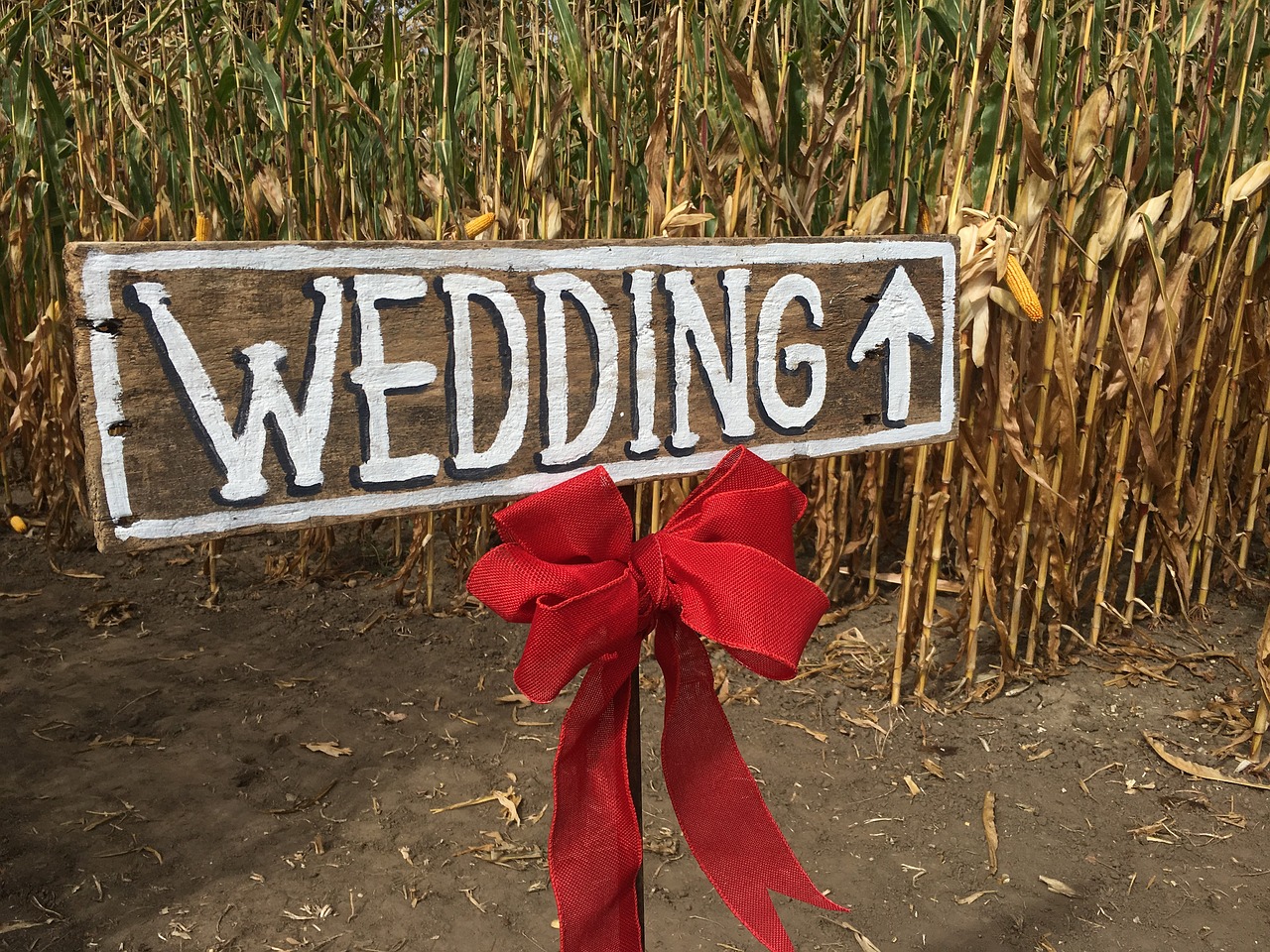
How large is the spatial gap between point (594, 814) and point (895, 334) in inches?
18.2

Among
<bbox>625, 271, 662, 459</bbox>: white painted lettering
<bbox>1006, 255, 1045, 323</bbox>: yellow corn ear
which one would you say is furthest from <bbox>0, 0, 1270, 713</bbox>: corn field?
<bbox>625, 271, 662, 459</bbox>: white painted lettering

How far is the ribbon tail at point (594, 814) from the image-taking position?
0.78 metres

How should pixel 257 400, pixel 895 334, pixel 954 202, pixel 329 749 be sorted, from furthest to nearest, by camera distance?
1. pixel 329 749
2. pixel 954 202
3. pixel 895 334
4. pixel 257 400

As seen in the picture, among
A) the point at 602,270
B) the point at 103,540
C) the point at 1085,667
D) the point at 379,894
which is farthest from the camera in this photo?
the point at 1085,667

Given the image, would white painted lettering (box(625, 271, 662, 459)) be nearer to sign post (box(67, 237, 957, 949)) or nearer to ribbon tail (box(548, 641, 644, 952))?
sign post (box(67, 237, 957, 949))

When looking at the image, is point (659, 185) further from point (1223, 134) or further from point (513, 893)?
point (513, 893)

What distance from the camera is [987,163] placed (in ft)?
5.88

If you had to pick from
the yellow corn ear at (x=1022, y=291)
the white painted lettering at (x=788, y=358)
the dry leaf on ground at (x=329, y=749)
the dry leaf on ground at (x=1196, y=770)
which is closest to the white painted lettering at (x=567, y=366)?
the white painted lettering at (x=788, y=358)

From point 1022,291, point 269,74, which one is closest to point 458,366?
point 1022,291

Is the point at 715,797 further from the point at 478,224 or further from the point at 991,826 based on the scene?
the point at 478,224

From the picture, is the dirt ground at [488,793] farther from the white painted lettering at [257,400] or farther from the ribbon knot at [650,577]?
the white painted lettering at [257,400]

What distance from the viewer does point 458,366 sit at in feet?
2.34

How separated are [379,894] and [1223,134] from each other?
1987 mm

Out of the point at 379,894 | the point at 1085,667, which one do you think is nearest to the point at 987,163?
the point at 1085,667
